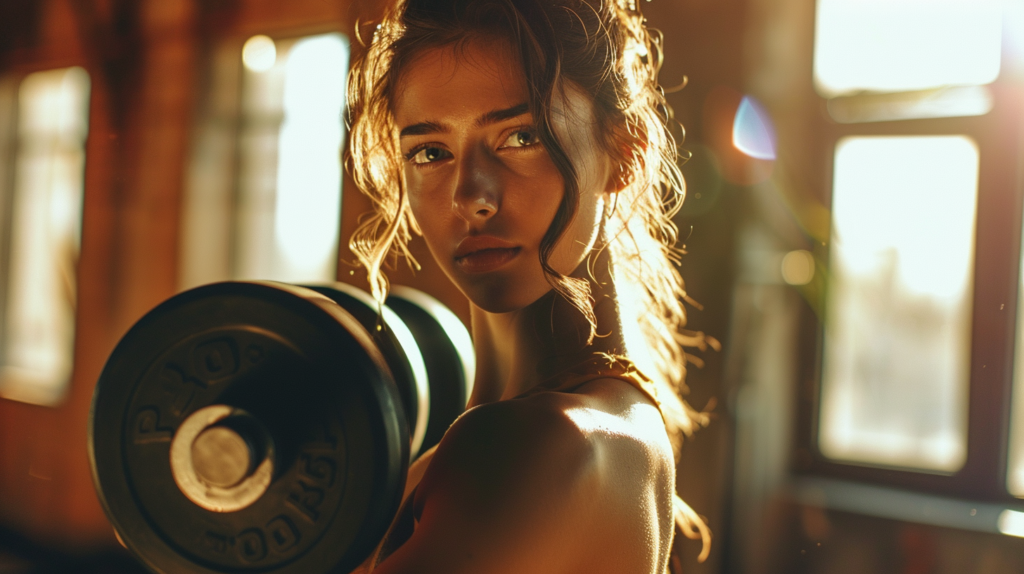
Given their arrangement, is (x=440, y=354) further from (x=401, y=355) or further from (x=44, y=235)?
(x=44, y=235)

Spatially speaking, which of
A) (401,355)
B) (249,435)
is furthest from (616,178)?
(249,435)

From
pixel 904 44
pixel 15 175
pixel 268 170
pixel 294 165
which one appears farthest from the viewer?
pixel 904 44

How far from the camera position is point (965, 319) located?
1.61 meters

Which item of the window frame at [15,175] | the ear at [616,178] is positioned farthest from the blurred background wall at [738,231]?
the ear at [616,178]

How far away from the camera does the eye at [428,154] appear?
450 mm

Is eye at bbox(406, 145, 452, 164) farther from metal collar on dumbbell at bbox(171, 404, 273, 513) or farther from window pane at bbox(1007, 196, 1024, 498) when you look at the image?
window pane at bbox(1007, 196, 1024, 498)

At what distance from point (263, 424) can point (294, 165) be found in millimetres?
806

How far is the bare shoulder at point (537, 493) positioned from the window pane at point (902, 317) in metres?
1.13

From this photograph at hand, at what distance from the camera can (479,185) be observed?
42 cm

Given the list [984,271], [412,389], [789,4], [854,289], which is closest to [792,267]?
[854,289]

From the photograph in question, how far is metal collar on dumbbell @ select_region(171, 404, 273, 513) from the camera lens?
0.36 metres

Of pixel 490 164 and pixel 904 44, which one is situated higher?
pixel 904 44

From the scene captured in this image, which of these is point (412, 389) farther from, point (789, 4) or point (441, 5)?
point (789, 4)

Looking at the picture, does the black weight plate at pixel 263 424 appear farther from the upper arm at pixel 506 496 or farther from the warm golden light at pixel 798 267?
the warm golden light at pixel 798 267
